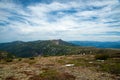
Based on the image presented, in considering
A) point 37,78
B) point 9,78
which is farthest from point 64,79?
point 9,78

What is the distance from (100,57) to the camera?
5888 centimetres

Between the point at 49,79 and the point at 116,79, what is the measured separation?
1275cm

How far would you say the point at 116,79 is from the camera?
27984mm

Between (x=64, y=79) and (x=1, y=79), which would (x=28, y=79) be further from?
(x=64, y=79)

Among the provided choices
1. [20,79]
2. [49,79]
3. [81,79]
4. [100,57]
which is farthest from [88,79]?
[100,57]

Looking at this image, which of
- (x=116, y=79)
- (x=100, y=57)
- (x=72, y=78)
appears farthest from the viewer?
(x=100, y=57)

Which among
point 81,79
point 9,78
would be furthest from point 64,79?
point 9,78

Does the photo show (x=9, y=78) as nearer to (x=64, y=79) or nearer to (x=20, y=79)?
(x=20, y=79)

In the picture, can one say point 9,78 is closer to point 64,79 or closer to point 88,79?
point 64,79

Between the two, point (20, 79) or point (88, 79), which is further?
point (20, 79)

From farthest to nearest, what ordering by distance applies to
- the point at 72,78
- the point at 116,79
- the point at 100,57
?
the point at 100,57 < the point at 72,78 < the point at 116,79

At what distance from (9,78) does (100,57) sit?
38155mm

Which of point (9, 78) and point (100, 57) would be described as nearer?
point (9, 78)

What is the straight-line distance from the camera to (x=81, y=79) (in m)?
28.8
